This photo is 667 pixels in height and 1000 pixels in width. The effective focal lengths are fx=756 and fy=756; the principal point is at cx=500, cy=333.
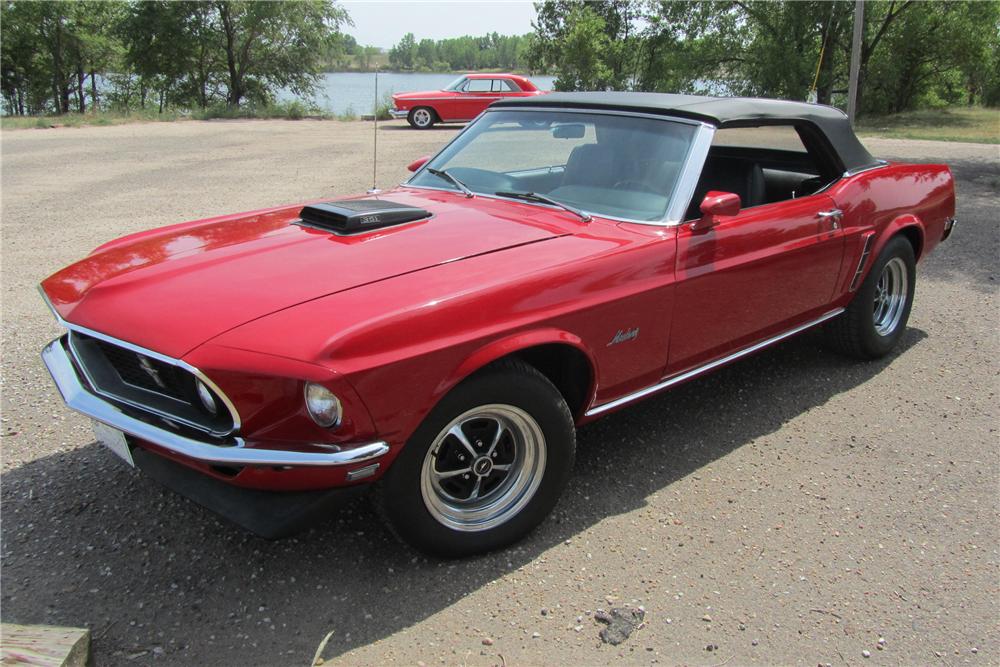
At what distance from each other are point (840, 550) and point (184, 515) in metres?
2.52

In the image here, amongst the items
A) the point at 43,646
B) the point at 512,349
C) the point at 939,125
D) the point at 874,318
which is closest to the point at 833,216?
the point at 874,318

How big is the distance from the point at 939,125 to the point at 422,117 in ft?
45.2

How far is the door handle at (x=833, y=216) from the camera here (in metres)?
3.90

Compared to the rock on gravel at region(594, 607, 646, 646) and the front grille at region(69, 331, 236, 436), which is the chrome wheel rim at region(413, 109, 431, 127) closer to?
the front grille at region(69, 331, 236, 436)

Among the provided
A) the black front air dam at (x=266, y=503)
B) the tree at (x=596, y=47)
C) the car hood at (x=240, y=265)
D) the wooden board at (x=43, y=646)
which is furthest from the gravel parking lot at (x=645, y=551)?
the tree at (x=596, y=47)

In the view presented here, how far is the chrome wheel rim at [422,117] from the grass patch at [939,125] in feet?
35.5

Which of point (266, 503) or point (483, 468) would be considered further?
point (483, 468)

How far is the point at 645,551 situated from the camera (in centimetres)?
281

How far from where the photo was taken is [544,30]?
1384 inches

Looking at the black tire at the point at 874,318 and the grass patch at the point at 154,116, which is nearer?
the black tire at the point at 874,318

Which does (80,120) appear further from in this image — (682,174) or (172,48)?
(682,174)

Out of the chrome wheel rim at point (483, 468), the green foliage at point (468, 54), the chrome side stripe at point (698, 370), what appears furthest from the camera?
the green foliage at point (468, 54)

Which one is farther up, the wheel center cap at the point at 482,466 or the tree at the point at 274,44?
the tree at the point at 274,44

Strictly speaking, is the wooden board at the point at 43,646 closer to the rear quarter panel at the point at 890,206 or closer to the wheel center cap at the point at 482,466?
the wheel center cap at the point at 482,466
